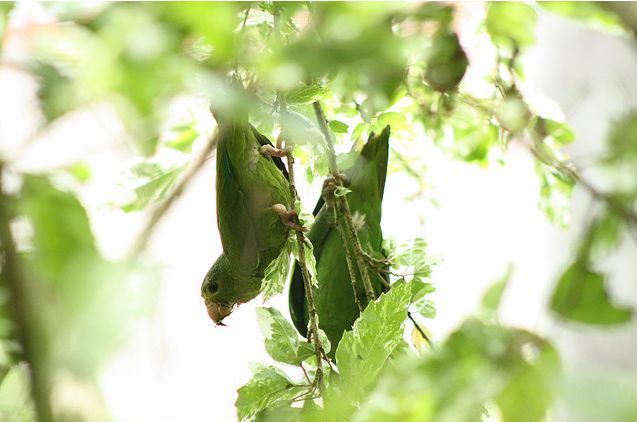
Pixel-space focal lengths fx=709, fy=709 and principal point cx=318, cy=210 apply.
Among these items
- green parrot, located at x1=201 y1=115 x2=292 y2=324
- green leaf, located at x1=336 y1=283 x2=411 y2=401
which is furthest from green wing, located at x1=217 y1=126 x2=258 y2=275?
green leaf, located at x1=336 y1=283 x2=411 y2=401

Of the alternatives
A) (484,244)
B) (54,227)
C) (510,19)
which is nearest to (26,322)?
(54,227)

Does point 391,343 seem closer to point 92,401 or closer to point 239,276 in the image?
point 92,401

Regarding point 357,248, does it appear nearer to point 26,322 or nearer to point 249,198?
point 249,198

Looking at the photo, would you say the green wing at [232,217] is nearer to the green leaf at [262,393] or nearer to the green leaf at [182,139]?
the green leaf at [182,139]

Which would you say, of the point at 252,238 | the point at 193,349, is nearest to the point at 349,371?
the point at 252,238

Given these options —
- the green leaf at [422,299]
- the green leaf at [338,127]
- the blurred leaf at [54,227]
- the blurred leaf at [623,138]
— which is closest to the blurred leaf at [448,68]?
the green leaf at [338,127]
